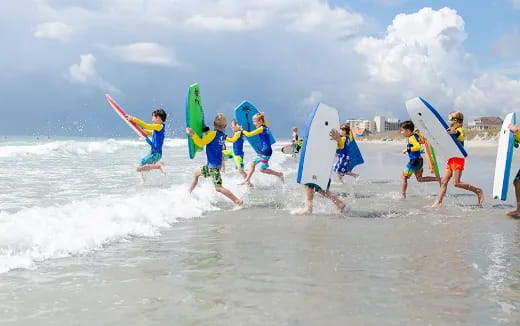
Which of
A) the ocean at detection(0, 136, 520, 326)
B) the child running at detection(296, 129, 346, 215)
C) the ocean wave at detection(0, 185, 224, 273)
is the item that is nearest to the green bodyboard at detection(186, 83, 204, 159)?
the ocean wave at detection(0, 185, 224, 273)

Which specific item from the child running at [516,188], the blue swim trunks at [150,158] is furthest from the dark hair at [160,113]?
the child running at [516,188]

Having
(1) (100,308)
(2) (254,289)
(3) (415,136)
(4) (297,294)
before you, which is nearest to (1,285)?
(1) (100,308)

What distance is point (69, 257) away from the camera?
437 cm

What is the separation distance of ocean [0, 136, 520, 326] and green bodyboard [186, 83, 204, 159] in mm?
1076

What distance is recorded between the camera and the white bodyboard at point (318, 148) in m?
7.42

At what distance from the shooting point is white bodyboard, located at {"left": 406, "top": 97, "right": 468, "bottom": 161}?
27.8ft

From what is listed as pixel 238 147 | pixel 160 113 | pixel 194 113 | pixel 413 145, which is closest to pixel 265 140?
pixel 238 147

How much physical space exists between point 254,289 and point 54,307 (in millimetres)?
1312

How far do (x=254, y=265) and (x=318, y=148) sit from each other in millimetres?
3701

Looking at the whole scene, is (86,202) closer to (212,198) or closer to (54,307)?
(212,198)

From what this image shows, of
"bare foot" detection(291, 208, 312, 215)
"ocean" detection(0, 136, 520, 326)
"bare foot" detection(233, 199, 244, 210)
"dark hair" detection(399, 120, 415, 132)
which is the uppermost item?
"dark hair" detection(399, 120, 415, 132)

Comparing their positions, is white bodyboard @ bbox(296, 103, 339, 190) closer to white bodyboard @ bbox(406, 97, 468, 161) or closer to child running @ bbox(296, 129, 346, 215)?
child running @ bbox(296, 129, 346, 215)

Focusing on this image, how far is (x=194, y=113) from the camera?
8.21 m

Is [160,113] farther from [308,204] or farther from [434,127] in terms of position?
[434,127]
